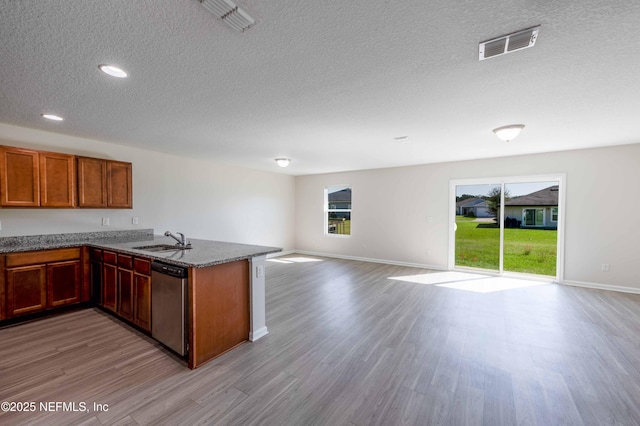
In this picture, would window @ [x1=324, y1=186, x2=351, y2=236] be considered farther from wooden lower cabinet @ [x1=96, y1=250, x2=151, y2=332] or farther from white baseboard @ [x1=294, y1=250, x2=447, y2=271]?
wooden lower cabinet @ [x1=96, y1=250, x2=151, y2=332]

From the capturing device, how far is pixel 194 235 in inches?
219

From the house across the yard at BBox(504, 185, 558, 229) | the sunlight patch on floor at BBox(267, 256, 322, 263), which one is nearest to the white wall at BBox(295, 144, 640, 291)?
the house across the yard at BBox(504, 185, 558, 229)

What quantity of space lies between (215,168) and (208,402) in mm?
5048

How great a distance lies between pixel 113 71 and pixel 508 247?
21.9 feet

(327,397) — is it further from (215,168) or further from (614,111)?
(215,168)

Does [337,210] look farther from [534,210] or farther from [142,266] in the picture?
[142,266]

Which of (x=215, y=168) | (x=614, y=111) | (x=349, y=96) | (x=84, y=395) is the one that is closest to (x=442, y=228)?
(x=614, y=111)

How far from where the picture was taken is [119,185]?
13.4 ft

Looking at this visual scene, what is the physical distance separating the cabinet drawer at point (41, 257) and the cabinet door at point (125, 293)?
37.1 inches

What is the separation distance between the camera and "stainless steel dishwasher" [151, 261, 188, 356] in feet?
7.65

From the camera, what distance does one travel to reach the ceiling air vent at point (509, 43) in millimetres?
1592

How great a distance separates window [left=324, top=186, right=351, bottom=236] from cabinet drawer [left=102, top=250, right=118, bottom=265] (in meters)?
5.33

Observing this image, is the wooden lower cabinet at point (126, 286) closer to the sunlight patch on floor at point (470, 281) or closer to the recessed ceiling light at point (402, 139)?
the recessed ceiling light at point (402, 139)

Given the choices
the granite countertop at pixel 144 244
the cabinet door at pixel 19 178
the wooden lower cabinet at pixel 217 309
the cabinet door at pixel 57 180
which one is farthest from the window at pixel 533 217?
the cabinet door at pixel 19 178
